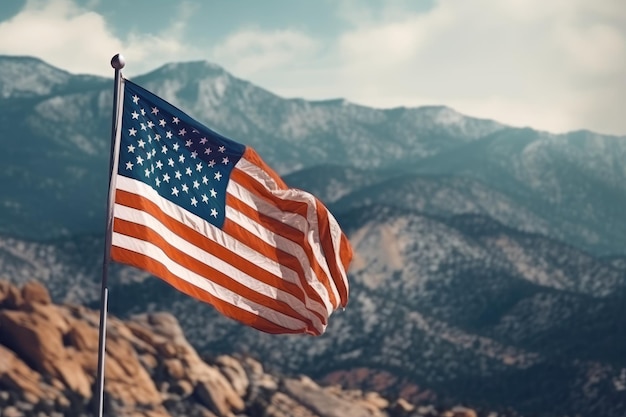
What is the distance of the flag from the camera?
18.5 m

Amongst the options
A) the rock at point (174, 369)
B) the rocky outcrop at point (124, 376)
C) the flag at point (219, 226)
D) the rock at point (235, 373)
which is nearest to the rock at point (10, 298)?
the rocky outcrop at point (124, 376)

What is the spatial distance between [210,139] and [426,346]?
120225 mm

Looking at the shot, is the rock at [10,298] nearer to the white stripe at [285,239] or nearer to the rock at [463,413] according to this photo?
the rock at [463,413]

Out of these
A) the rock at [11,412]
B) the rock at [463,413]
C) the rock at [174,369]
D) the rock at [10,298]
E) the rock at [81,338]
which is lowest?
the rock at [11,412]

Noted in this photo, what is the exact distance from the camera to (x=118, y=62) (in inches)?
688

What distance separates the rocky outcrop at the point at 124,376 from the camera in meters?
54.9

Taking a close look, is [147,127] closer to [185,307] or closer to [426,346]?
[426,346]

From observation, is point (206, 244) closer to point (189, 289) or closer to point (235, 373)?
point (189, 289)

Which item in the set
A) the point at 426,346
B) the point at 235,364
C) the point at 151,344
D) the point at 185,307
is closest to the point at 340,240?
the point at 151,344

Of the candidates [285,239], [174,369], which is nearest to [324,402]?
[174,369]

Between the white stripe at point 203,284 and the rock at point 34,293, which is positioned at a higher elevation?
the rock at point 34,293

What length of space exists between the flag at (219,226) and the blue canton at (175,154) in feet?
0.06

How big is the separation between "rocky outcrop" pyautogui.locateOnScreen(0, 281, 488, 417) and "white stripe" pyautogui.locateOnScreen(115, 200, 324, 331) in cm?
3389

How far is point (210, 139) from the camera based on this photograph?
766 inches
